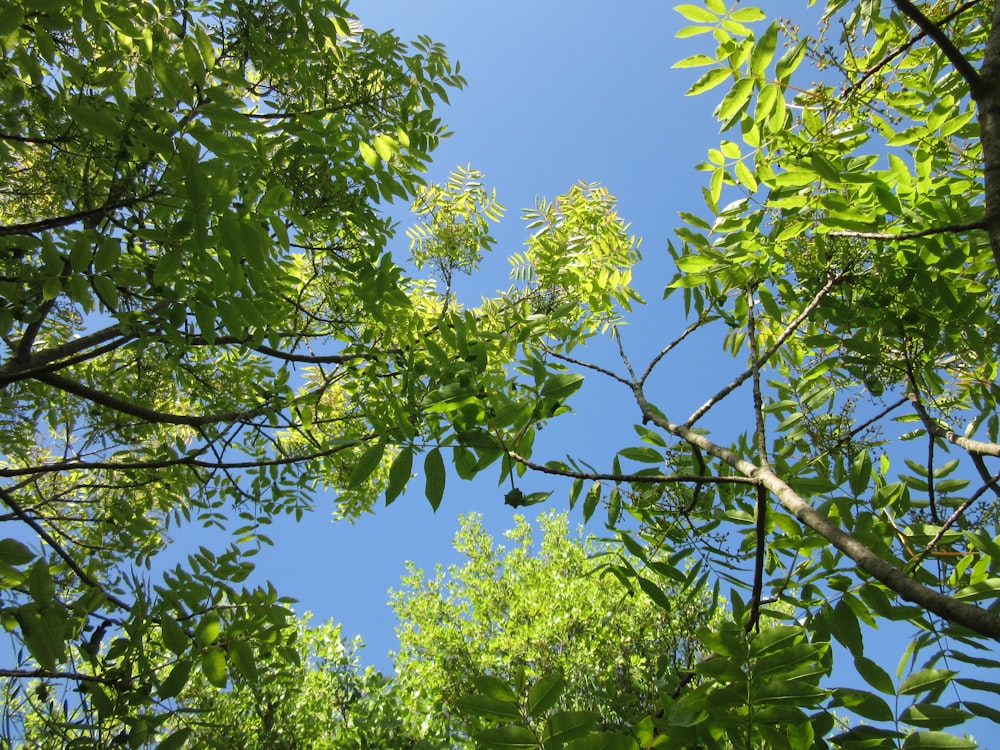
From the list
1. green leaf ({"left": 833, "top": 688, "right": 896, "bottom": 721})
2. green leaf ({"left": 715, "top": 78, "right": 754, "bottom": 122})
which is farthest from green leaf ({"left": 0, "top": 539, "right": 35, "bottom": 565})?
green leaf ({"left": 715, "top": 78, "right": 754, "bottom": 122})

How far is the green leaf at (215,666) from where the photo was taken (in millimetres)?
1728

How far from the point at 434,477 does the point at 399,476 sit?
0.26ft

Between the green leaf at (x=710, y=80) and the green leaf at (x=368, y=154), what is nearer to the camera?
the green leaf at (x=710, y=80)

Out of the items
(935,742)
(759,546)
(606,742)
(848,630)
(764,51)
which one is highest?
(764,51)

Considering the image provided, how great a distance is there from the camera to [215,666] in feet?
5.77

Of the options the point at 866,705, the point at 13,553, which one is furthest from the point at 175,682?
the point at 866,705

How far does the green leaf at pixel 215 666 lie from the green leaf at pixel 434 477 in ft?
3.46

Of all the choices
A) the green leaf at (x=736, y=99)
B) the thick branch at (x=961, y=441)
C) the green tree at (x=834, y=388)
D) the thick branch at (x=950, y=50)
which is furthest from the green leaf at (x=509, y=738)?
the green leaf at (x=736, y=99)

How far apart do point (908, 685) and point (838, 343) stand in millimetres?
1262

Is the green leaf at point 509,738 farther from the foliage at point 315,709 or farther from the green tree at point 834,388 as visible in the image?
the foliage at point 315,709

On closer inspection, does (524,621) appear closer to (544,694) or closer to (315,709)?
(315,709)

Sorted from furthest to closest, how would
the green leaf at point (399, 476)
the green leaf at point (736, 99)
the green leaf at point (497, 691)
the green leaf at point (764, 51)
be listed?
1. the green leaf at point (736, 99)
2. the green leaf at point (764, 51)
3. the green leaf at point (399, 476)
4. the green leaf at point (497, 691)

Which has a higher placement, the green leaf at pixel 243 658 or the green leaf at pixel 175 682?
the green leaf at pixel 243 658

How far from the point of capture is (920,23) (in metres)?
1.29
